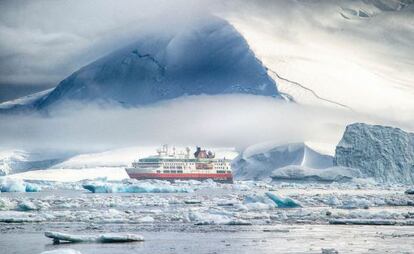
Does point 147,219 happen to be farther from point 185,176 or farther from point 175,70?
point 175,70

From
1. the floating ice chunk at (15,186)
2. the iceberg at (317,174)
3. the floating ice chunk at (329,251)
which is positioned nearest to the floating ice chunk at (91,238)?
the floating ice chunk at (329,251)

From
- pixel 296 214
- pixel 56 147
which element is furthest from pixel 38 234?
pixel 56 147

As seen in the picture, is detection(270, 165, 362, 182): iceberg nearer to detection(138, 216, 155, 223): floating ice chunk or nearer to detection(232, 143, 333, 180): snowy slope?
detection(232, 143, 333, 180): snowy slope

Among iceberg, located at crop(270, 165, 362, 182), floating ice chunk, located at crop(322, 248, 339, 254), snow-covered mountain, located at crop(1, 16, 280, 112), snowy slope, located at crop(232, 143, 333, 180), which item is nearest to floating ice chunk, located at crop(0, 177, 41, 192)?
iceberg, located at crop(270, 165, 362, 182)

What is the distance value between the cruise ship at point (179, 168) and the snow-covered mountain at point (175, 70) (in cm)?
1240

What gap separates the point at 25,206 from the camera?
33406mm

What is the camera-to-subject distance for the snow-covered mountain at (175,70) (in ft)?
353

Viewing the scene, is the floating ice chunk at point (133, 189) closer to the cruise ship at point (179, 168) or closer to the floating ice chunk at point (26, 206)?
the floating ice chunk at point (26, 206)

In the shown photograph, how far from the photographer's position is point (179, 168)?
318 feet

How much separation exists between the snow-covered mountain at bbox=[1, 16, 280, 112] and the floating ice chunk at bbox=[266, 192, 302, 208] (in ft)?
227

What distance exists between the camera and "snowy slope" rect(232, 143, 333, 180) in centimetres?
9356

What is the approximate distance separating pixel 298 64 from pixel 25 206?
81.1 metres

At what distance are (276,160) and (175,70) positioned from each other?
23.4 m

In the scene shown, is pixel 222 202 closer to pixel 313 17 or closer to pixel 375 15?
pixel 313 17
